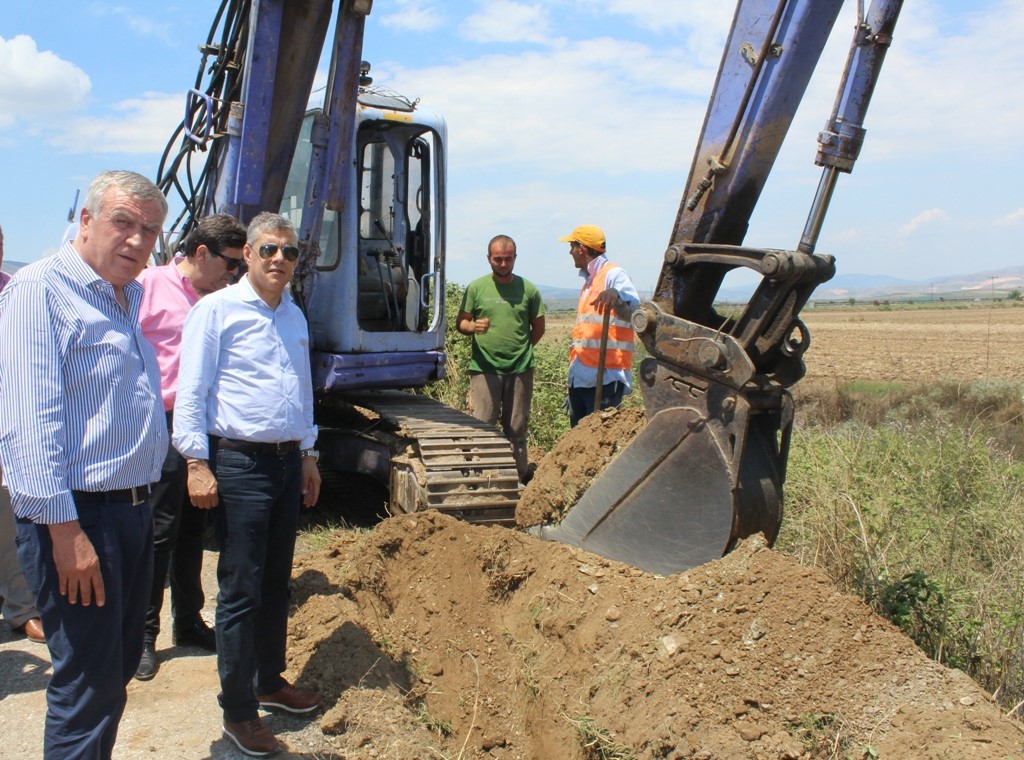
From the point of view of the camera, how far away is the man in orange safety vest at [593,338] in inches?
270

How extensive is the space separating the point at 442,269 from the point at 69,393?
4282 mm

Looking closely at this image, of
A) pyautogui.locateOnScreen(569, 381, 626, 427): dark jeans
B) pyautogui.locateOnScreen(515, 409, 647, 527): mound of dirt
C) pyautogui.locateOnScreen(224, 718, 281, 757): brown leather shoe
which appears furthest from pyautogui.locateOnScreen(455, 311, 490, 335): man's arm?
pyautogui.locateOnScreen(224, 718, 281, 757): brown leather shoe

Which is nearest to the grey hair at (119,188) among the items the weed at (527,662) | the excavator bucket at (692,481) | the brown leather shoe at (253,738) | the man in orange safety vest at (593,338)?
the brown leather shoe at (253,738)

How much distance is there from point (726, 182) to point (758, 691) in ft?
7.00

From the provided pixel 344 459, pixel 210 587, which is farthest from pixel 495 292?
pixel 210 587

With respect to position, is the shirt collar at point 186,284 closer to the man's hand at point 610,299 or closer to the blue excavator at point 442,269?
the blue excavator at point 442,269

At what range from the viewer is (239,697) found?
11.9 ft

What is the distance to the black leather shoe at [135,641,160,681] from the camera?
13.9 feet

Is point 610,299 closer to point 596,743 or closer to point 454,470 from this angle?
point 454,470

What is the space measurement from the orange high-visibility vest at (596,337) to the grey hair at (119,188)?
13.9ft

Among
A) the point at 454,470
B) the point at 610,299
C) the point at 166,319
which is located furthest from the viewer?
the point at 610,299

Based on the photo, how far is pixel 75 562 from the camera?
8.86 feet

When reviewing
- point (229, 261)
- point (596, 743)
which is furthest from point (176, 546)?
point (596, 743)

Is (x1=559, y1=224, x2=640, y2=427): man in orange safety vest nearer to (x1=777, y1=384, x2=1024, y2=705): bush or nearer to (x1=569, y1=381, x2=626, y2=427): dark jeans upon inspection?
(x1=569, y1=381, x2=626, y2=427): dark jeans
